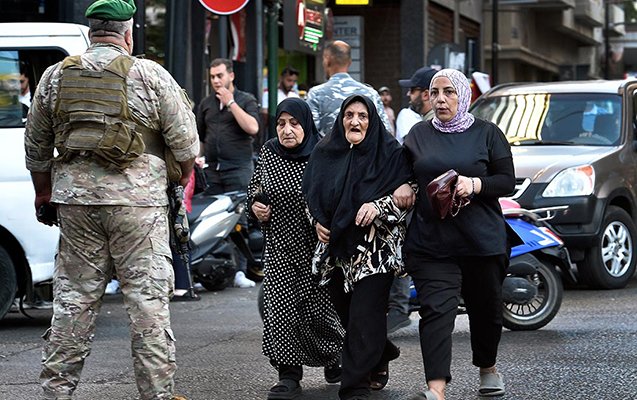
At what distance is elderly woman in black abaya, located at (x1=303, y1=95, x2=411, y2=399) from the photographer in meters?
6.87

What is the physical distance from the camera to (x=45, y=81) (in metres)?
6.59

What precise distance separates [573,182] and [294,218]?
5.63m

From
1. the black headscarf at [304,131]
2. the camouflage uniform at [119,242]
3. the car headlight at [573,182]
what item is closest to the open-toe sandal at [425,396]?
the camouflage uniform at [119,242]

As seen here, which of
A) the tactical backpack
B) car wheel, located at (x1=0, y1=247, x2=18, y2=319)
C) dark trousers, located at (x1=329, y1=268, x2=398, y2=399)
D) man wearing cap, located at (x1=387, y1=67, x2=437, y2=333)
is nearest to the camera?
the tactical backpack

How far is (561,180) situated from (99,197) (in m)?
6.83

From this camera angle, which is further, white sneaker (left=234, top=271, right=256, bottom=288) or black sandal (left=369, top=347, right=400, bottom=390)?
white sneaker (left=234, top=271, right=256, bottom=288)

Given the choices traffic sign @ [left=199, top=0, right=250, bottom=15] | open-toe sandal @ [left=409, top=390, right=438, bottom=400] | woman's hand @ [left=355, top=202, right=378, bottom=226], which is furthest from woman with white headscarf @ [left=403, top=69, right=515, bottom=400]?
traffic sign @ [left=199, top=0, right=250, bottom=15]

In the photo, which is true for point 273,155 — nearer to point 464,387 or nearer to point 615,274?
point 464,387

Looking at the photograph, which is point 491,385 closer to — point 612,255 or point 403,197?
point 403,197

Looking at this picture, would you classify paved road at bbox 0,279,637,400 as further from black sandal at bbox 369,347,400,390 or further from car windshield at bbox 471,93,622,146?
car windshield at bbox 471,93,622,146

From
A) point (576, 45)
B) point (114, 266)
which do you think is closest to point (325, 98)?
point (114, 266)

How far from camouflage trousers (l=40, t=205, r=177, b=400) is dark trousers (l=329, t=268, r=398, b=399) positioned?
2.90 ft

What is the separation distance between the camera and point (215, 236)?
1248cm

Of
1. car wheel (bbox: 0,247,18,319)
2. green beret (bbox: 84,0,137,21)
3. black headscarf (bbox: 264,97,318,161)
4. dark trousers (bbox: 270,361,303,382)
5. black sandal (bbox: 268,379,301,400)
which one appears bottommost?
black sandal (bbox: 268,379,301,400)
